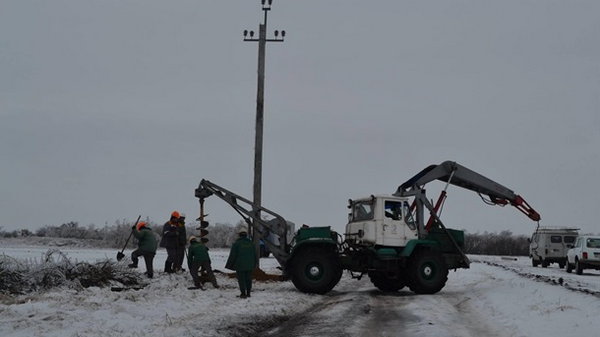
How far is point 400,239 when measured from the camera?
63.6ft

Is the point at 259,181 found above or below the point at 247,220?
above

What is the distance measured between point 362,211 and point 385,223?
0.90 m

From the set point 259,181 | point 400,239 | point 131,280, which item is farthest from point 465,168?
point 131,280

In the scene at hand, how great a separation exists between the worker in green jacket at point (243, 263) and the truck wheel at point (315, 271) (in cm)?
229

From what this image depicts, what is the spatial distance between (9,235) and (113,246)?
1932 cm

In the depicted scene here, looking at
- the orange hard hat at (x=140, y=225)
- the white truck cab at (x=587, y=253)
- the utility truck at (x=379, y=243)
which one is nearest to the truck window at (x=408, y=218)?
the utility truck at (x=379, y=243)

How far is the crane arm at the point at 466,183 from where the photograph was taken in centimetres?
2122

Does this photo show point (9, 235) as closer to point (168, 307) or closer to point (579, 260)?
point (579, 260)

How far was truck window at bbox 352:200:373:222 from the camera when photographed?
1950cm

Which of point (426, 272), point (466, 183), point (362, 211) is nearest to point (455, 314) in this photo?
point (426, 272)

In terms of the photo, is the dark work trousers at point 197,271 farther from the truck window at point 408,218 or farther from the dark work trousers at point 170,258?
the truck window at point 408,218

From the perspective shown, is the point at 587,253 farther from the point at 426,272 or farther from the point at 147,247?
the point at 147,247

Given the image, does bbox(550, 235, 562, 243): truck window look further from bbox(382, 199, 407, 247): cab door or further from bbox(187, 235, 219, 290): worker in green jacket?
bbox(187, 235, 219, 290): worker in green jacket

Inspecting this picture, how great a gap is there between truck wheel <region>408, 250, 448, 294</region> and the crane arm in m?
2.28
